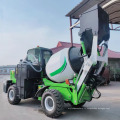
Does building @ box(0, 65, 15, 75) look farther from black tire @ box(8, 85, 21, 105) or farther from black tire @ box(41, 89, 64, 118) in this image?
black tire @ box(41, 89, 64, 118)

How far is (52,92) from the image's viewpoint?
4.19m

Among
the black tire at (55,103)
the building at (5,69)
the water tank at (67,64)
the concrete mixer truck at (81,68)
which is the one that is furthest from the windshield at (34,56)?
the building at (5,69)

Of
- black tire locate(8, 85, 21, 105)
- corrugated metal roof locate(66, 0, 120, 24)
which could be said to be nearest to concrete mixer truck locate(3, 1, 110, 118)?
black tire locate(8, 85, 21, 105)

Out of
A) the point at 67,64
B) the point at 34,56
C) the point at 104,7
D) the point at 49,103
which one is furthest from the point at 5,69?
the point at 67,64

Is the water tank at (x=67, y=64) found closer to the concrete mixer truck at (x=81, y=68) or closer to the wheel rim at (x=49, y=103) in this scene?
the concrete mixer truck at (x=81, y=68)

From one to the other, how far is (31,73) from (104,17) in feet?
10.5

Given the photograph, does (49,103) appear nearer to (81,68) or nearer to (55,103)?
(55,103)

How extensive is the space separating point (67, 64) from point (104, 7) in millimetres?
4302

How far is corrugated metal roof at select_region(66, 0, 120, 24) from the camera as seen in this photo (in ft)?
24.8

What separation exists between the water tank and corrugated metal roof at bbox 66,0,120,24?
3.95 meters

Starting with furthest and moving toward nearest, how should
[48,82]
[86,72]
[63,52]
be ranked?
[48,82] < [63,52] < [86,72]

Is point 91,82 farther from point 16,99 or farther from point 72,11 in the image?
point 72,11

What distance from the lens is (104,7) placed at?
6.93 m

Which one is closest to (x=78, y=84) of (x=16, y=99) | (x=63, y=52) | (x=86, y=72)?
(x=86, y=72)
